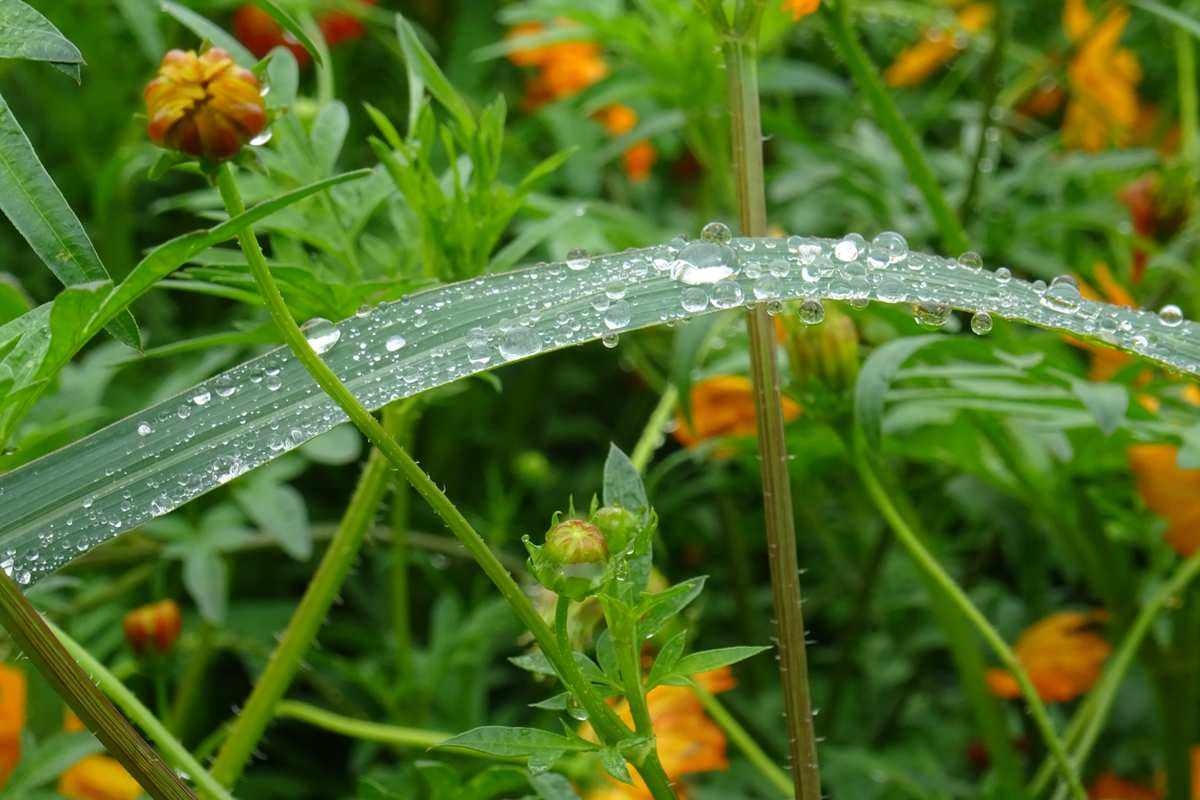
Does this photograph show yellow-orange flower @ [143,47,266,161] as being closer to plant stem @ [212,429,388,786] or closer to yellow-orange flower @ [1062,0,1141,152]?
plant stem @ [212,429,388,786]

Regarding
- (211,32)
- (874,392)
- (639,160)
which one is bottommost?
(874,392)

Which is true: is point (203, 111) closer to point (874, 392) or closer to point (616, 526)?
point (616, 526)

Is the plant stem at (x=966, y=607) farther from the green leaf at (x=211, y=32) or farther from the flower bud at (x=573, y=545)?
the green leaf at (x=211, y=32)

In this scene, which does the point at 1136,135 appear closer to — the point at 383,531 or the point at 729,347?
the point at 729,347

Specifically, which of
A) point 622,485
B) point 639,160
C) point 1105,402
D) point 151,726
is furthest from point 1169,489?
point 639,160

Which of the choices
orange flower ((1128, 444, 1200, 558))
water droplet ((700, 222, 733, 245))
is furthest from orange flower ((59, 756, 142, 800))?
orange flower ((1128, 444, 1200, 558))
